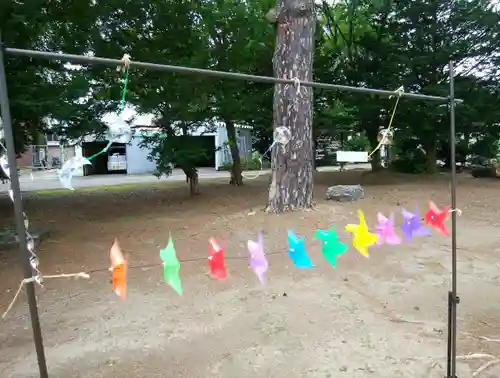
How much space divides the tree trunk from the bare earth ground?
496 centimetres

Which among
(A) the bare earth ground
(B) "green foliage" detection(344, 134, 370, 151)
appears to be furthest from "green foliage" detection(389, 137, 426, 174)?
(A) the bare earth ground

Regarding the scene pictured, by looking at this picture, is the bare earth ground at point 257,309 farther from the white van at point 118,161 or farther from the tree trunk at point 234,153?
the white van at point 118,161

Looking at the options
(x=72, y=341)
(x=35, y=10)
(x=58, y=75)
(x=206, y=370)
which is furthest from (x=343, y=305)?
(x=58, y=75)

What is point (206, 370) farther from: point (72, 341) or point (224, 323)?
point (72, 341)

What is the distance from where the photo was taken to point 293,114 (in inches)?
270

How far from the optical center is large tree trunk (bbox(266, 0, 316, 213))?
22.4 feet

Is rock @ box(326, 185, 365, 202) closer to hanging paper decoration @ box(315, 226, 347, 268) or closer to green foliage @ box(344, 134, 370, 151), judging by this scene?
hanging paper decoration @ box(315, 226, 347, 268)

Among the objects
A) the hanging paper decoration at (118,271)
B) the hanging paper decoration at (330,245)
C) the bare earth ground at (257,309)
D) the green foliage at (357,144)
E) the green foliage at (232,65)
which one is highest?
the green foliage at (232,65)

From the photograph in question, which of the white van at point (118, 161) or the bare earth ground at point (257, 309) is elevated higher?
the white van at point (118, 161)

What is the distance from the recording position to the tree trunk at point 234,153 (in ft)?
37.5

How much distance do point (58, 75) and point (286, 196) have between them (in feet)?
14.9

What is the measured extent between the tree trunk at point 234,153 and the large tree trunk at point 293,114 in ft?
14.6

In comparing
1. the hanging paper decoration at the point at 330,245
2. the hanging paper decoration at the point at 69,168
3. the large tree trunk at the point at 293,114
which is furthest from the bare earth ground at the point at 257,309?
the hanging paper decoration at the point at 69,168

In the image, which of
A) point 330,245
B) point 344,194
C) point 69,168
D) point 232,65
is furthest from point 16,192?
point 232,65
